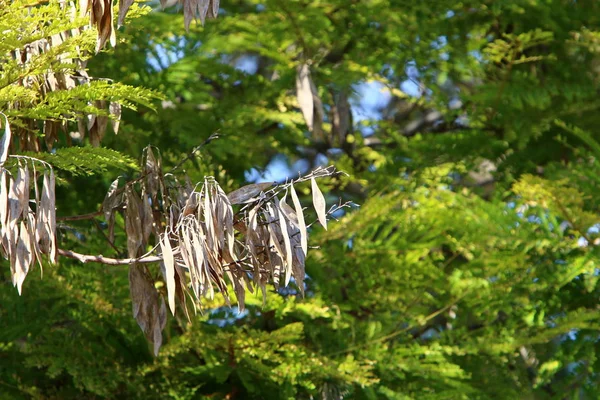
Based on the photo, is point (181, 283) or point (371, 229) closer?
point (181, 283)

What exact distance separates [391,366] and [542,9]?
2.15m

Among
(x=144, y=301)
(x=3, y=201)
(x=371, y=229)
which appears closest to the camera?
(x=3, y=201)

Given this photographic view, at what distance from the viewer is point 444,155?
523 cm

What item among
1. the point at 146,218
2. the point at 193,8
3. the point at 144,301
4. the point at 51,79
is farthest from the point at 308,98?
the point at 193,8

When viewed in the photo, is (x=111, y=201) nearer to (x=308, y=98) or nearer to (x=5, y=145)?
(x=5, y=145)

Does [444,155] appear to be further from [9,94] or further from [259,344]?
[9,94]

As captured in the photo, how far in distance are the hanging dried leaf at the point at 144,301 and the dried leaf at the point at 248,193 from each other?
38cm

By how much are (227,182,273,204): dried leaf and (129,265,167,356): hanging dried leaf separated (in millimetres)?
376

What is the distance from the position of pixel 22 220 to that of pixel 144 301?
486mm

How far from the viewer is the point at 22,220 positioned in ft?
7.97

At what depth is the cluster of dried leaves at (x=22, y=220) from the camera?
91.7 inches

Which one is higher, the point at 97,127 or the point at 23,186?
the point at 23,186

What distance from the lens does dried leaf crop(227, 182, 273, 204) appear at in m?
2.60

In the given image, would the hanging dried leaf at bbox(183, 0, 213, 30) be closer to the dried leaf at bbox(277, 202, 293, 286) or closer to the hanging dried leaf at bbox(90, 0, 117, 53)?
A: the hanging dried leaf at bbox(90, 0, 117, 53)
